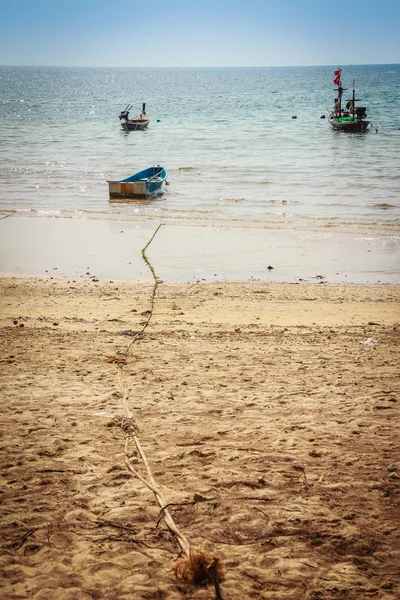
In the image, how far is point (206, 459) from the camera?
14.5 feet

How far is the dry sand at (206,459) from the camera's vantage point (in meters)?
3.18

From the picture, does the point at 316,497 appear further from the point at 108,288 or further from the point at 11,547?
the point at 108,288

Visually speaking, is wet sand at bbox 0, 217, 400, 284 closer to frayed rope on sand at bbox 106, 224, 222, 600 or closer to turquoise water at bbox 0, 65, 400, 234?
turquoise water at bbox 0, 65, 400, 234

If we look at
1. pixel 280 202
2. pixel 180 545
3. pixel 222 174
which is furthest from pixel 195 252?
pixel 222 174

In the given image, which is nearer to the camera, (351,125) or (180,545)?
(180,545)

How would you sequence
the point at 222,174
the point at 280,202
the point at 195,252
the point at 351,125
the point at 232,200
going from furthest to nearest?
1. the point at 351,125
2. the point at 222,174
3. the point at 232,200
4. the point at 280,202
5. the point at 195,252

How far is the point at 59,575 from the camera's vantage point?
3.14 meters

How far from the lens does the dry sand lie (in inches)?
125

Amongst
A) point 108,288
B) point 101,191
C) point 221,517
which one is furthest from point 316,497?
point 101,191

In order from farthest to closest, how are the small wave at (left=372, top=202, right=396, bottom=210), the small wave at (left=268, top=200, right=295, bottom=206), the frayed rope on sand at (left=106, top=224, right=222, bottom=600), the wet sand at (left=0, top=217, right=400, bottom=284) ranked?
the small wave at (left=268, top=200, right=295, bottom=206) < the small wave at (left=372, top=202, right=396, bottom=210) < the wet sand at (left=0, top=217, right=400, bottom=284) < the frayed rope on sand at (left=106, top=224, right=222, bottom=600)

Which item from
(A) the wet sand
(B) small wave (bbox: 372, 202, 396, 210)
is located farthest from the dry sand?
(B) small wave (bbox: 372, 202, 396, 210)

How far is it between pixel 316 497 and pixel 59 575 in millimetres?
1942

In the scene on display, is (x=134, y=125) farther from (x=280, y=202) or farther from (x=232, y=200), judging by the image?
(x=280, y=202)

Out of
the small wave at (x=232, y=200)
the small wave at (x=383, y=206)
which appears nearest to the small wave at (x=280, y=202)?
the small wave at (x=232, y=200)
